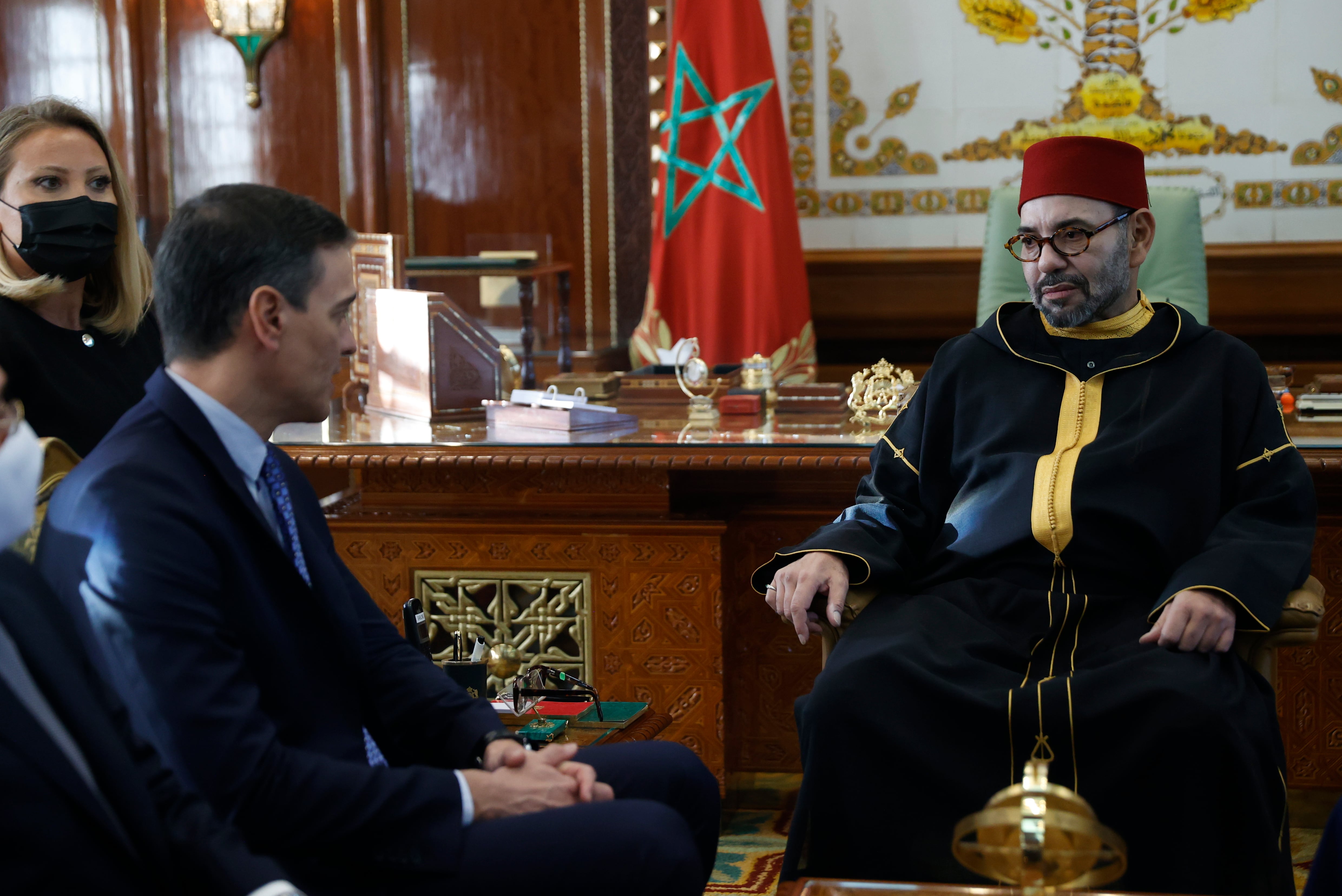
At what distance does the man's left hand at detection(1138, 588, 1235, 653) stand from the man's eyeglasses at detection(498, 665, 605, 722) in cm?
96

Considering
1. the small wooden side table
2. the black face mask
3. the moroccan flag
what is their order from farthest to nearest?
the small wooden side table
the moroccan flag
the black face mask

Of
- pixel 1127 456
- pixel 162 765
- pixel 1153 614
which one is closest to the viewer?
pixel 162 765

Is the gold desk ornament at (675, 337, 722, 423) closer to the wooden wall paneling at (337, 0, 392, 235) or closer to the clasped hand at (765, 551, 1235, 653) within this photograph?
the clasped hand at (765, 551, 1235, 653)

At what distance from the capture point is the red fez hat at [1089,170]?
99.3 inches

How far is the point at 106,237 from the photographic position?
2.52 meters

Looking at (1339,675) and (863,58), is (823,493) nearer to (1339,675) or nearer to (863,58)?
(1339,675)

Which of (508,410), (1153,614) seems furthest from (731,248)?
(1153,614)

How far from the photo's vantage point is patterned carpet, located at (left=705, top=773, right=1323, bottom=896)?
269cm

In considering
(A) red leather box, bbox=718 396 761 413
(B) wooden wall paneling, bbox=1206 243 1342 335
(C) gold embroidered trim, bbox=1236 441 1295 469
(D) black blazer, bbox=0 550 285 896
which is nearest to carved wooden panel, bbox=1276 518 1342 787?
(C) gold embroidered trim, bbox=1236 441 1295 469

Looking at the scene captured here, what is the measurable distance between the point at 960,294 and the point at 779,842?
2.94 metres

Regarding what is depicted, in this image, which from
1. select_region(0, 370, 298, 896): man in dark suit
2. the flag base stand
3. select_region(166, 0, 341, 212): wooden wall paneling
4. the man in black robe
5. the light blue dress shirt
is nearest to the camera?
select_region(0, 370, 298, 896): man in dark suit

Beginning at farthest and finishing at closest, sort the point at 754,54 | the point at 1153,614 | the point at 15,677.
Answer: the point at 754,54 < the point at 1153,614 < the point at 15,677

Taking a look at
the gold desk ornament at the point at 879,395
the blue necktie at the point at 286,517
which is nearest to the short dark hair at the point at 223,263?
the blue necktie at the point at 286,517

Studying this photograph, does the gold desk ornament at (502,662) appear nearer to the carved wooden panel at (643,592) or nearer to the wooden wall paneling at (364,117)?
the carved wooden panel at (643,592)
